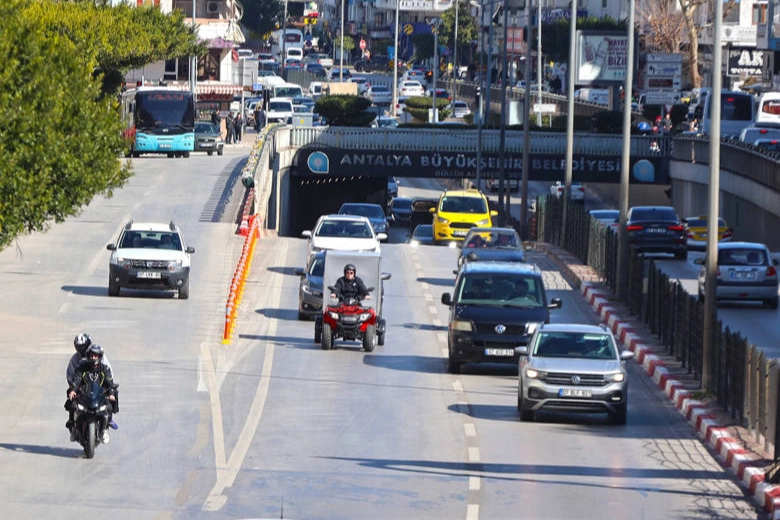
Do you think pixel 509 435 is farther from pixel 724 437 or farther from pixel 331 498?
pixel 331 498

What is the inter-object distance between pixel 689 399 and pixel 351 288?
750cm

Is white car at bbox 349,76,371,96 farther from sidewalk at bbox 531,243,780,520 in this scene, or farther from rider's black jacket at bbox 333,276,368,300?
rider's black jacket at bbox 333,276,368,300

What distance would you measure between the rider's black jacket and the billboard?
52713mm

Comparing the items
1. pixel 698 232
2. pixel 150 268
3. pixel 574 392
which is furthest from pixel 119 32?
pixel 574 392

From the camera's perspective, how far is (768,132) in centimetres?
6894

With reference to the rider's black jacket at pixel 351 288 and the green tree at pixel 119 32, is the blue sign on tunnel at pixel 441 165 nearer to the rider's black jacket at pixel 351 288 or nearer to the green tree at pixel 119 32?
the green tree at pixel 119 32

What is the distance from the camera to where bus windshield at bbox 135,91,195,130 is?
232ft

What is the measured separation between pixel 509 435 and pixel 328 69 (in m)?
153

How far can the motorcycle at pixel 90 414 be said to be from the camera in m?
20.1

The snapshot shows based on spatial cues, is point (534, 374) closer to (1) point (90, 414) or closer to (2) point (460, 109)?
(1) point (90, 414)

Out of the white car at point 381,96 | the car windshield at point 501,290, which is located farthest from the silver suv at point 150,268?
the white car at point 381,96

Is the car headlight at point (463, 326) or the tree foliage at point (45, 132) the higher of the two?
the tree foliage at point (45, 132)

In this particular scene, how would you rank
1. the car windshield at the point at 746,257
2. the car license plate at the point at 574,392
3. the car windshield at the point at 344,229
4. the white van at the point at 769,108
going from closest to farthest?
1. the car license plate at the point at 574,392
2. the car windshield at the point at 746,257
3. the car windshield at the point at 344,229
4. the white van at the point at 769,108

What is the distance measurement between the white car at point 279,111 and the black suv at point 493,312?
2654 inches
